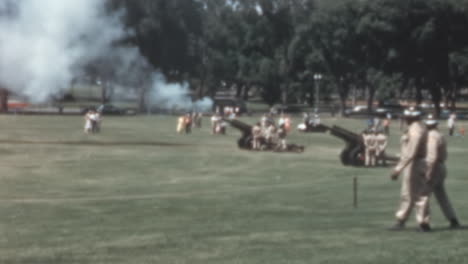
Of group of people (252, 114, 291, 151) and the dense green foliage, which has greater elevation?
the dense green foliage

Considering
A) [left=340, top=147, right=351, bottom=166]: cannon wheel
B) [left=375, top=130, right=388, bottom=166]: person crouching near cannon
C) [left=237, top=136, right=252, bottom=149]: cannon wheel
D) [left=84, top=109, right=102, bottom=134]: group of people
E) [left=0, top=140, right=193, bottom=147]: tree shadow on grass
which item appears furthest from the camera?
[left=84, top=109, right=102, bottom=134]: group of people

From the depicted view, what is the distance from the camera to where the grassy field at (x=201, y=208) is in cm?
1190

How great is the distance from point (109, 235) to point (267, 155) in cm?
2803

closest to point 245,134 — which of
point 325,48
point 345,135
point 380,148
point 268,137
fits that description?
point 268,137

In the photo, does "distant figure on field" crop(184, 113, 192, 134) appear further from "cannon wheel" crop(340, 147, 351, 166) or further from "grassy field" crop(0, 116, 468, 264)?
"cannon wheel" crop(340, 147, 351, 166)

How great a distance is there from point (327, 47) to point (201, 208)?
8717cm

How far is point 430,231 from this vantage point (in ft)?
45.2

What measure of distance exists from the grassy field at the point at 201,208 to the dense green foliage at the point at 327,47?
39.3 m

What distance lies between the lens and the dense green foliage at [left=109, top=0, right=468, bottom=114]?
98500mm

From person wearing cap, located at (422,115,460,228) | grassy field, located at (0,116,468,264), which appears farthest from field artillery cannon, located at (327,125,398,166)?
person wearing cap, located at (422,115,460,228)

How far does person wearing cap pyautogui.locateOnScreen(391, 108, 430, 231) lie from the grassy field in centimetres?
44

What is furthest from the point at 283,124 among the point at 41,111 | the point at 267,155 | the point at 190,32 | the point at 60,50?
the point at 41,111

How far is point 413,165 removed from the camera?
43.7 feet

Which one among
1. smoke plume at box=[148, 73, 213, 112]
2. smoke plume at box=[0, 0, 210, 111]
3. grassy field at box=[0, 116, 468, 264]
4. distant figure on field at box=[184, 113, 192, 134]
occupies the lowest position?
grassy field at box=[0, 116, 468, 264]
